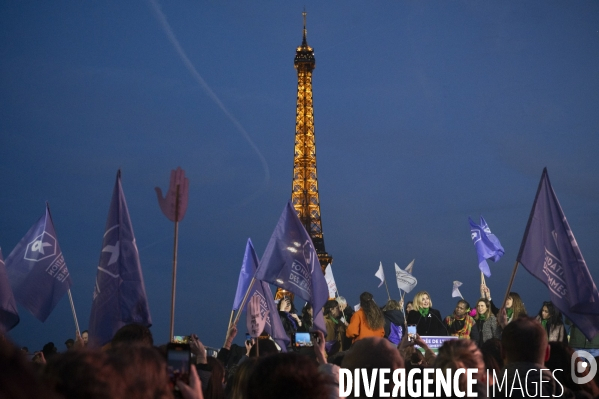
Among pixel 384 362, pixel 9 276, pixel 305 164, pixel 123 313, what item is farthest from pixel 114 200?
pixel 305 164

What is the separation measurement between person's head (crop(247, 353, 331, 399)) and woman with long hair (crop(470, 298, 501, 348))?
369 inches

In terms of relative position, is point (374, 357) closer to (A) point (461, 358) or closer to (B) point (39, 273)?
(A) point (461, 358)

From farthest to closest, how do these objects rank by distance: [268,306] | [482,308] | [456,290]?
1. [456,290]
2. [268,306]
3. [482,308]

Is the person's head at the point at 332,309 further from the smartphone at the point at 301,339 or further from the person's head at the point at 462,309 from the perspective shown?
the smartphone at the point at 301,339

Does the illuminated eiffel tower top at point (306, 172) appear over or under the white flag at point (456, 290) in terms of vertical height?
over

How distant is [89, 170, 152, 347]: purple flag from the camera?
9766mm

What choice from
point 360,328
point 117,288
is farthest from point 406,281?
point 117,288

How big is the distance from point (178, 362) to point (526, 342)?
2.69 metres

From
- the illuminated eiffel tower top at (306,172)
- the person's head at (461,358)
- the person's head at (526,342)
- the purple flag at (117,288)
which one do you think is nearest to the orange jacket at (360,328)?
the purple flag at (117,288)

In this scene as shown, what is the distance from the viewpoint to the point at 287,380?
10.8 ft

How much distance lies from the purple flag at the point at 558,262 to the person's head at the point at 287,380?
25.2ft

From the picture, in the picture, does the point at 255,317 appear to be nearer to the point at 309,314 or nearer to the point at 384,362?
the point at 384,362

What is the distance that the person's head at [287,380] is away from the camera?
327cm

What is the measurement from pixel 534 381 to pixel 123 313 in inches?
242
